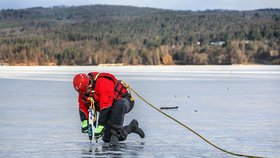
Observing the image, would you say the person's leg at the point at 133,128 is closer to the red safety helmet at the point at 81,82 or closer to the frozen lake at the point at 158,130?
the frozen lake at the point at 158,130

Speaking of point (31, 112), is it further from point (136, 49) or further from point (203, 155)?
point (136, 49)

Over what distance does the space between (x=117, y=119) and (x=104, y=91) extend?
26.9 inches

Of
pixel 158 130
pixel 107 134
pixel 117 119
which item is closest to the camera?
pixel 117 119

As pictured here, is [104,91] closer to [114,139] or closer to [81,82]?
[81,82]

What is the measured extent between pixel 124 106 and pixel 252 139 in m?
2.33

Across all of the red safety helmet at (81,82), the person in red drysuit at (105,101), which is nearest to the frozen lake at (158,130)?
the person in red drysuit at (105,101)

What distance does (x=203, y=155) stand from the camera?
403 inches

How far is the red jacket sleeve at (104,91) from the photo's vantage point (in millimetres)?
10702

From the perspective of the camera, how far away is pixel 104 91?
10695 mm

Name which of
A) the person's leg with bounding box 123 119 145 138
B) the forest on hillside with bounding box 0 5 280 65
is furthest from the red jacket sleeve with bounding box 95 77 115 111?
the forest on hillside with bounding box 0 5 280 65

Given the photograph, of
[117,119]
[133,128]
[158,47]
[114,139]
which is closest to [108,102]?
[117,119]

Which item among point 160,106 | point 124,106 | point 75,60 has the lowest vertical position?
point 75,60

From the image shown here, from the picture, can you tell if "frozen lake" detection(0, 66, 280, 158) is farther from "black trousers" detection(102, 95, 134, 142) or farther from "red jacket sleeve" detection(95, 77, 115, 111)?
"red jacket sleeve" detection(95, 77, 115, 111)

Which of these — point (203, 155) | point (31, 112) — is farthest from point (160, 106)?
point (203, 155)
